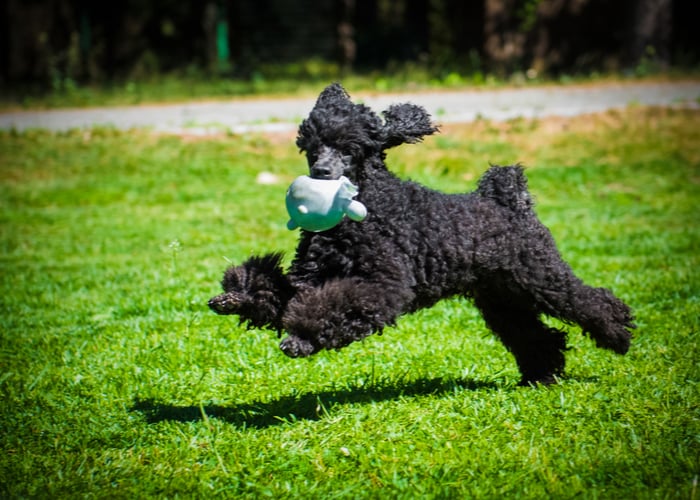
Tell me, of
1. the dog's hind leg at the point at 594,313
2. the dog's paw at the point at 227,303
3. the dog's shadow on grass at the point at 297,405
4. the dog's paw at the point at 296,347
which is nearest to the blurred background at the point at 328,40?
the dog's hind leg at the point at 594,313

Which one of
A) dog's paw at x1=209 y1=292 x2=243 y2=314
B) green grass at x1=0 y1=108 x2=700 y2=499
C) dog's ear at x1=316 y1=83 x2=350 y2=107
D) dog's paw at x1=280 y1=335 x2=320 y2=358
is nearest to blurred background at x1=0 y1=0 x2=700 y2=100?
green grass at x1=0 y1=108 x2=700 y2=499

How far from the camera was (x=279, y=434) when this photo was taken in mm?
4457

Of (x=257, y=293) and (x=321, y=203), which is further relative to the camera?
(x=257, y=293)

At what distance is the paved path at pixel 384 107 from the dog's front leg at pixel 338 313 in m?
10.7

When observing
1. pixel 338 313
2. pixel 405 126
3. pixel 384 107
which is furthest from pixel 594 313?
pixel 384 107

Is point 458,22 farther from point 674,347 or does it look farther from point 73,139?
point 674,347

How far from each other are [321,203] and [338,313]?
0.56m

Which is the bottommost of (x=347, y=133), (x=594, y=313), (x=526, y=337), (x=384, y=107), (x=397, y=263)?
(x=526, y=337)

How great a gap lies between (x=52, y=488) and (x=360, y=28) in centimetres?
3105

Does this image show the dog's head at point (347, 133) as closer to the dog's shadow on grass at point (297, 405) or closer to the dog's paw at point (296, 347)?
the dog's paw at point (296, 347)

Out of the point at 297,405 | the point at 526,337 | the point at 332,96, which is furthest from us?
the point at 526,337

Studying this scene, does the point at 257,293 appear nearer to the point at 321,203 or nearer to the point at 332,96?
the point at 321,203

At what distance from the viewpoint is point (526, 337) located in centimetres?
535

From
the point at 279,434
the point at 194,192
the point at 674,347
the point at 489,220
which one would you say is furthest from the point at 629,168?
the point at 279,434
